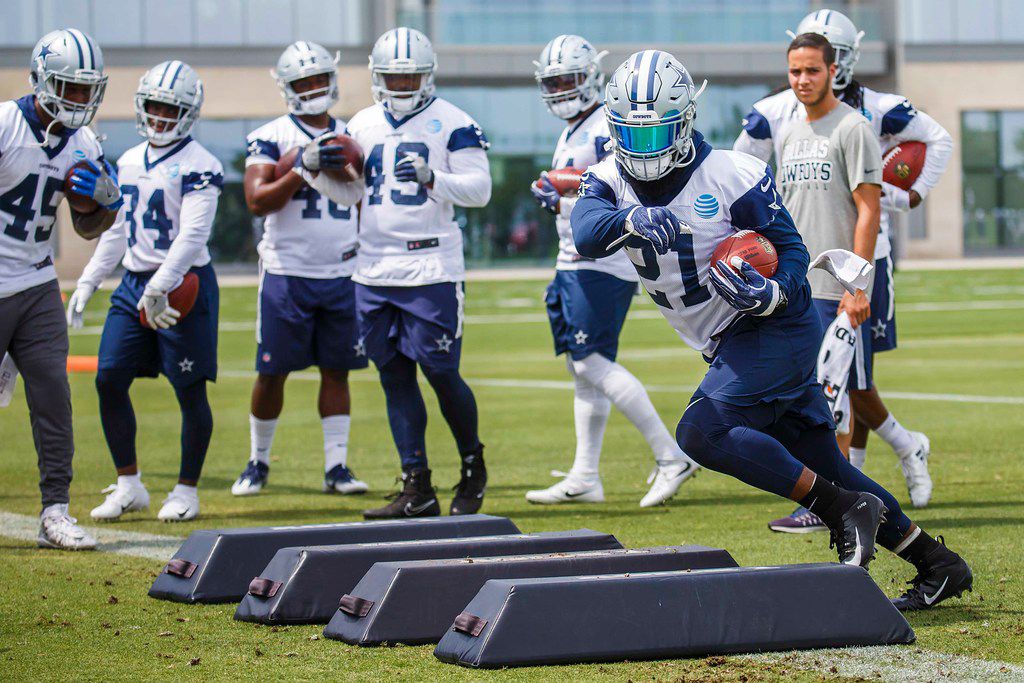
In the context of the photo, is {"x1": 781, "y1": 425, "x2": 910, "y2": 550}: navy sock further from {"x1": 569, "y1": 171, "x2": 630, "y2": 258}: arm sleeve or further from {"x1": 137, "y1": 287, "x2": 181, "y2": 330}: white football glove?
{"x1": 137, "y1": 287, "x2": 181, "y2": 330}: white football glove

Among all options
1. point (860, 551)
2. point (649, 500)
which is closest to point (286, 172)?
point (649, 500)

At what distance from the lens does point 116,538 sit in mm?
7121

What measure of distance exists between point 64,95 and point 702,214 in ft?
11.0

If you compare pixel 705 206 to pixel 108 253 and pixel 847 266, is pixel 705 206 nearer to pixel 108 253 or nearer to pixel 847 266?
pixel 847 266

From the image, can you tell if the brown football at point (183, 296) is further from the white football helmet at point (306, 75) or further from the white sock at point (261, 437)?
the white football helmet at point (306, 75)

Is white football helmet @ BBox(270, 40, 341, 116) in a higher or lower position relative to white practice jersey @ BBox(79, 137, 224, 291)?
higher

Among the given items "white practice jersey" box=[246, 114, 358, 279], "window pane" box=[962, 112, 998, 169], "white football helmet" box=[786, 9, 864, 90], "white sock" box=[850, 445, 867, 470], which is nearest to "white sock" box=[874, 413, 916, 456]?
"white sock" box=[850, 445, 867, 470]

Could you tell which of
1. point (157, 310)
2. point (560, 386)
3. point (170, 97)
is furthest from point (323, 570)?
point (560, 386)

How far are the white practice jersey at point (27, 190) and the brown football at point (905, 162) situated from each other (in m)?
4.05

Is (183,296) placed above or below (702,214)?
below

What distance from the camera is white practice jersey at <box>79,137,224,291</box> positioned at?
25.7 feet

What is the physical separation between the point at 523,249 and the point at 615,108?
39480 mm

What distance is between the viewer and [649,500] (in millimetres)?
7750

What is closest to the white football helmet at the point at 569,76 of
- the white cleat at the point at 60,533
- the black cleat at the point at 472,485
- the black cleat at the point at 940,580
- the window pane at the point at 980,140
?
the black cleat at the point at 472,485
